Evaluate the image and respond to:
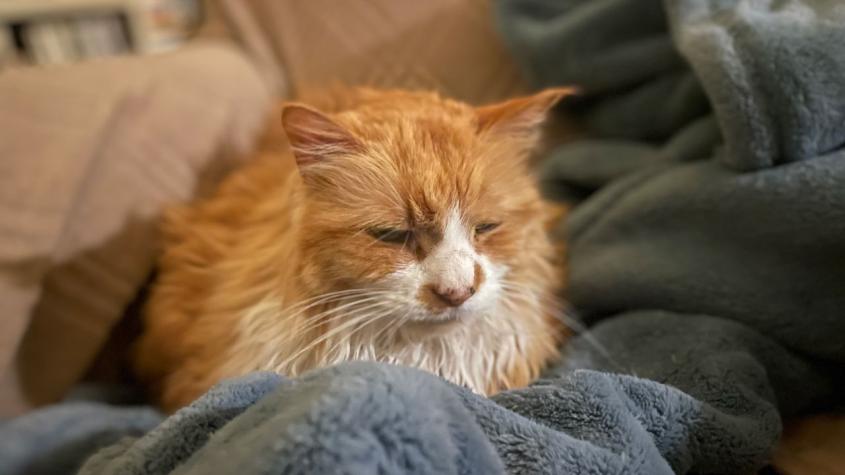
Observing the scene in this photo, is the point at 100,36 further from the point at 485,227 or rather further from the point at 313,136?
the point at 485,227

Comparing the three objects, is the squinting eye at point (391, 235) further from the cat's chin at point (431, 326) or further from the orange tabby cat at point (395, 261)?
the cat's chin at point (431, 326)

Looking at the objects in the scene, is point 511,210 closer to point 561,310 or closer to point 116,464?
point 561,310

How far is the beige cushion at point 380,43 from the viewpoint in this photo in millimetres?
1679

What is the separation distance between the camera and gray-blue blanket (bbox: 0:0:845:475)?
2.19 feet

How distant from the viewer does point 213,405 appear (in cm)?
78

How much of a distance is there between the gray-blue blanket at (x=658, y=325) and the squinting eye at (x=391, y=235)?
0.87ft

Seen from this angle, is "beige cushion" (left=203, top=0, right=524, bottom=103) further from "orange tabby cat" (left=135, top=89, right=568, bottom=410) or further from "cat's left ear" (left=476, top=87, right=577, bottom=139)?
"cat's left ear" (left=476, top=87, right=577, bottom=139)

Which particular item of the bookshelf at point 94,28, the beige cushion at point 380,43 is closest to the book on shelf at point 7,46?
the bookshelf at point 94,28

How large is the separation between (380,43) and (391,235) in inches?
35.3

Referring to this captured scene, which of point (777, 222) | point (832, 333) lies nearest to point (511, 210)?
point (777, 222)

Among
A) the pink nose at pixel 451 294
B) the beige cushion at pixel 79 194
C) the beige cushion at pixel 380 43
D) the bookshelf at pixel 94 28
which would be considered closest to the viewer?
the pink nose at pixel 451 294

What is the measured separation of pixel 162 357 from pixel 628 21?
127 cm

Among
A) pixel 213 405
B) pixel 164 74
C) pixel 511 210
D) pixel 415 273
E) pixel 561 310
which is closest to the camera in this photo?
pixel 213 405

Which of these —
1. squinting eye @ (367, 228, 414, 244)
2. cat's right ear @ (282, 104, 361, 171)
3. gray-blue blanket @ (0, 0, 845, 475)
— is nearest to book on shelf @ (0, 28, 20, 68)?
gray-blue blanket @ (0, 0, 845, 475)
